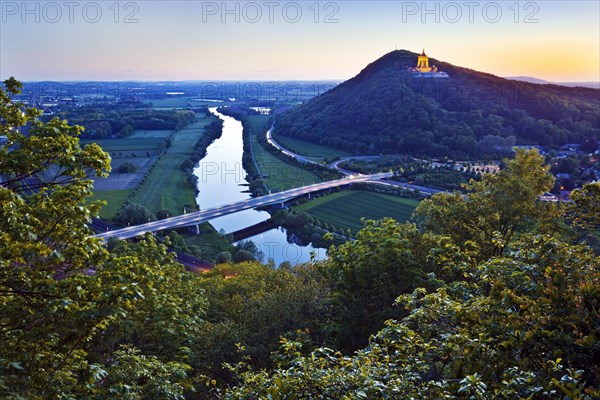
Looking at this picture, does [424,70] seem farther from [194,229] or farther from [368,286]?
[368,286]

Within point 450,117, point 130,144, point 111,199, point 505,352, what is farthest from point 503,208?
point 130,144

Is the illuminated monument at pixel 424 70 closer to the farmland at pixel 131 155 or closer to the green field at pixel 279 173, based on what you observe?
the green field at pixel 279 173

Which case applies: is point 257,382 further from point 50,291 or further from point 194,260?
point 194,260

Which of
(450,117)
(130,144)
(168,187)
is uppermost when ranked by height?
(450,117)

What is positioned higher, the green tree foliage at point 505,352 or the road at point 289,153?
the road at point 289,153

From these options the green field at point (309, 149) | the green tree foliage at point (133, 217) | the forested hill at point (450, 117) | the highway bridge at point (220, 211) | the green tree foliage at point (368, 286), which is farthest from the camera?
the green field at point (309, 149)

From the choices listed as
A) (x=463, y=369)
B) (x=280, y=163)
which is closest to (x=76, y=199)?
(x=463, y=369)

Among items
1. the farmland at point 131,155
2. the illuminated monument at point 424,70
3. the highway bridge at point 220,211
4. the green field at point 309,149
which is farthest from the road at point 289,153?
the illuminated monument at point 424,70
